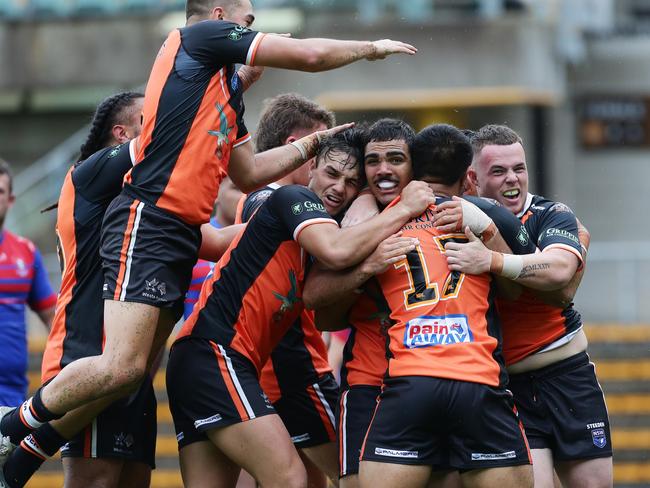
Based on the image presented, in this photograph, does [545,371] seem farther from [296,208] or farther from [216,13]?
[216,13]

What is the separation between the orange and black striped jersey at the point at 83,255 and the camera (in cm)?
566

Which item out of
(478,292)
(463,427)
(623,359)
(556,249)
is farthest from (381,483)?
(623,359)

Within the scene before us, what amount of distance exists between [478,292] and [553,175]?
1158cm

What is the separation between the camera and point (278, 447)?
5.23 metres

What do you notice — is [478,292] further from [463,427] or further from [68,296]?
[68,296]

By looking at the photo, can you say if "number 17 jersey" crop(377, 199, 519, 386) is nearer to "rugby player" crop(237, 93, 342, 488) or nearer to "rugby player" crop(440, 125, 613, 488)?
"rugby player" crop(440, 125, 613, 488)

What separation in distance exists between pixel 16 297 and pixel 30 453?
2.60 meters

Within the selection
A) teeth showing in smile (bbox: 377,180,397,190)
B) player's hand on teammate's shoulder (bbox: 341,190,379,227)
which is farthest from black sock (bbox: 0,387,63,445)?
teeth showing in smile (bbox: 377,180,397,190)

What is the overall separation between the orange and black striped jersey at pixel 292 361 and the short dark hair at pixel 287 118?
43cm

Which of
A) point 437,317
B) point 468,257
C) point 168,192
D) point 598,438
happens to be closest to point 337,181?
point 168,192

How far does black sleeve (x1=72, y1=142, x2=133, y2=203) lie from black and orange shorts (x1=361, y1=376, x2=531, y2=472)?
1.70m

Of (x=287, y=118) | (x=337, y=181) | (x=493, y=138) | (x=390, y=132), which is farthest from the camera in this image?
(x=287, y=118)

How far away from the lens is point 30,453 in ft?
18.9

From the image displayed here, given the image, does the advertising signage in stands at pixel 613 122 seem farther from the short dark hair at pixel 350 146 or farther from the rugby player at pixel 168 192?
the rugby player at pixel 168 192
